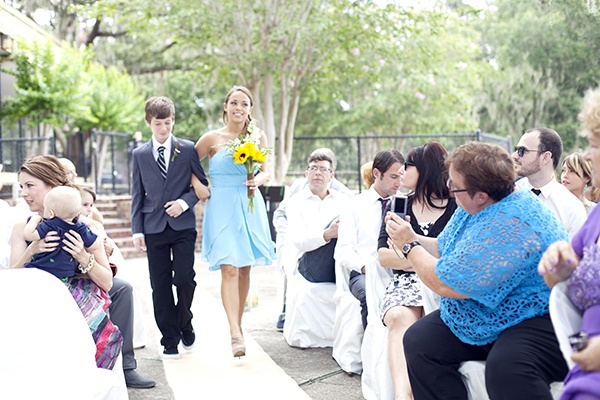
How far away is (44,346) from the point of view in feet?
12.2

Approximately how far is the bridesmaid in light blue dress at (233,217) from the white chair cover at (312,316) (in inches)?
16.7

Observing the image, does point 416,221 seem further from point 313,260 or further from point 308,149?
point 308,149

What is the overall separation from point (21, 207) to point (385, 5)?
476 inches

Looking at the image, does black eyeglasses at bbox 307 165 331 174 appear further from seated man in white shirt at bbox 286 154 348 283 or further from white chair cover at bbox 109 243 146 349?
white chair cover at bbox 109 243 146 349

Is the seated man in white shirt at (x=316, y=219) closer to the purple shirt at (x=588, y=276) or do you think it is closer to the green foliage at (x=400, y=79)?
the purple shirt at (x=588, y=276)

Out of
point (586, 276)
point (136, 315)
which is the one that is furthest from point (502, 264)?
point (136, 315)

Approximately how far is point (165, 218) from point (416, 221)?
2.18 metres

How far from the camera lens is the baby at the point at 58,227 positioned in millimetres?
4355

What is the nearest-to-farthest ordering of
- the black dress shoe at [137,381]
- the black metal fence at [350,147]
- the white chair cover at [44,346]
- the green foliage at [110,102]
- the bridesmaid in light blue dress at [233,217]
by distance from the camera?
the white chair cover at [44,346]
the black dress shoe at [137,381]
the bridesmaid in light blue dress at [233,217]
the black metal fence at [350,147]
the green foliage at [110,102]

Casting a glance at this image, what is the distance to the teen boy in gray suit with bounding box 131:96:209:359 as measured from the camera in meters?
6.03

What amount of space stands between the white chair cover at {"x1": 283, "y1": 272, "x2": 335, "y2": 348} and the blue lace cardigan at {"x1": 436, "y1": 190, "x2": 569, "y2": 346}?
3043mm

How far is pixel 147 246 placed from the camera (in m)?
6.10

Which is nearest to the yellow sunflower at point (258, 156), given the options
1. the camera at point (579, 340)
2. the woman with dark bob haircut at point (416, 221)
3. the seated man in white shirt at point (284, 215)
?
the seated man in white shirt at point (284, 215)

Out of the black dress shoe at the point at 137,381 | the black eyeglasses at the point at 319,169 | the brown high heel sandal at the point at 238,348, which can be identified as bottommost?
the black dress shoe at the point at 137,381
